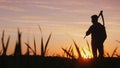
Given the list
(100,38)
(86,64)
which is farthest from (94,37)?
(86,64)

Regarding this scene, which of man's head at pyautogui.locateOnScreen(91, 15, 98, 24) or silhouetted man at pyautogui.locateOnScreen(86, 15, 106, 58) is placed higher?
man's head at pyautogui.locateOnScreen(91, 15, 98, 24)

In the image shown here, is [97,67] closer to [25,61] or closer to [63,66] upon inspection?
[63,66]

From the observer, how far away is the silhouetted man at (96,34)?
12.4m

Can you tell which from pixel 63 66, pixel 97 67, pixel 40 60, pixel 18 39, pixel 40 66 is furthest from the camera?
pixel 97 67

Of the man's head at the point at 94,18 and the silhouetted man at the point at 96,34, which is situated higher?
the man's head at the point at 94,18

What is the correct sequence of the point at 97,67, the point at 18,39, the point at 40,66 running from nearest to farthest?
the point at 18,39 < the point at 40,66 < the point at 97,67

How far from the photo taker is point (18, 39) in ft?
7.52

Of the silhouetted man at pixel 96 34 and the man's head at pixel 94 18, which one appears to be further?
the silhouetted man at pixel 96 34

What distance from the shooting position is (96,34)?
12609 millimetres

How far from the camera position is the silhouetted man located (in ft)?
40.8

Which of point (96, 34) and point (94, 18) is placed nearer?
point (94, 18)

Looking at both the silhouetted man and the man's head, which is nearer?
the man's head

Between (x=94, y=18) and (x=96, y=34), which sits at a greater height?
(x=94, y=18)

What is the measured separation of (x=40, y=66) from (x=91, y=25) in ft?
33.4
